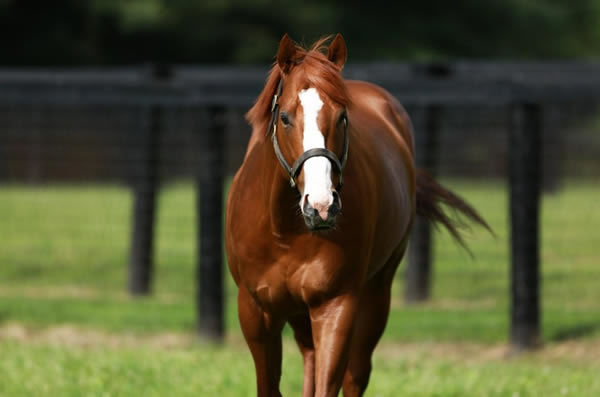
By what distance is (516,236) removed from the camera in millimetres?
8227

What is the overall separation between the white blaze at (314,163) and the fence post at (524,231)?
14.9ft

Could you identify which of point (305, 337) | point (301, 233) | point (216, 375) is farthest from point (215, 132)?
point (301, 233)

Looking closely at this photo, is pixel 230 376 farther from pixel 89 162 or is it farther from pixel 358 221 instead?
pixel 89 162

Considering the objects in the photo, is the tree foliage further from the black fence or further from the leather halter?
the leather halter

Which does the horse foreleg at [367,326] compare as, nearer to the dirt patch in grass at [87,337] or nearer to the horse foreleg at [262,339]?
the horse foreleg at [262,339]

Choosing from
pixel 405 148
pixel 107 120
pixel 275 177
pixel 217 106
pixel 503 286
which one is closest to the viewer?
pixel 275 177

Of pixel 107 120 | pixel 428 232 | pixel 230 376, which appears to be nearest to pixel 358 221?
pixel 230 376

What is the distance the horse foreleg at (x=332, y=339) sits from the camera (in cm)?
436

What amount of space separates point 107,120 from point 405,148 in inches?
280

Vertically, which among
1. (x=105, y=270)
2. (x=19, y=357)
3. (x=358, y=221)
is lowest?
(x=105, y=270)

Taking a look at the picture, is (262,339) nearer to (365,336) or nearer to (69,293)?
(365,336)

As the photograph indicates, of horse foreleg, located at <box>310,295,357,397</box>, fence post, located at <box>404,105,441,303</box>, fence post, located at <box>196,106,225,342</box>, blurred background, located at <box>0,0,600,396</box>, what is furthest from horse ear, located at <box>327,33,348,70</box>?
fence post, located at <box>404,105,441,303</box>

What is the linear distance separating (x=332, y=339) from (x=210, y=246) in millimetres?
4367

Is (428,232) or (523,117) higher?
(523,117)
